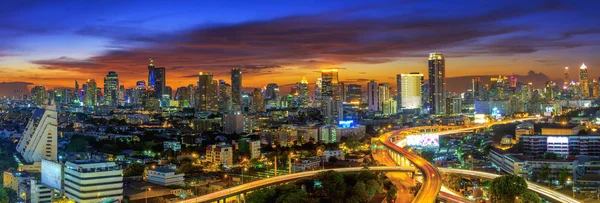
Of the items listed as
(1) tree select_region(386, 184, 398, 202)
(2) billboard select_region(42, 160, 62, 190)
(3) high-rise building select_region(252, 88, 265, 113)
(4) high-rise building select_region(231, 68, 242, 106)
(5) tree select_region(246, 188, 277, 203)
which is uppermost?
(4) high-rise building select_region(231, 68, 242, 106)

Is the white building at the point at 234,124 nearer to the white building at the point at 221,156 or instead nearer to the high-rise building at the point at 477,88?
the white building at the point at 221,156

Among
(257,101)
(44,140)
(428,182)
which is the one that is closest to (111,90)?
(257,101)

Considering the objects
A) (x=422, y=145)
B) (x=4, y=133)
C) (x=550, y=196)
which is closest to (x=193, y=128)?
(x=4, y=133)

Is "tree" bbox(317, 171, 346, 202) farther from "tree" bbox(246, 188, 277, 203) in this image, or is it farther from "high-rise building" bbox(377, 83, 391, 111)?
"high-rise building" bbox(377, 83, 391, 111)

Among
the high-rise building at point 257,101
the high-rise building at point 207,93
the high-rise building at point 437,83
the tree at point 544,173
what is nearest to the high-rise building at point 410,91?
the high-rise building at point 437,83

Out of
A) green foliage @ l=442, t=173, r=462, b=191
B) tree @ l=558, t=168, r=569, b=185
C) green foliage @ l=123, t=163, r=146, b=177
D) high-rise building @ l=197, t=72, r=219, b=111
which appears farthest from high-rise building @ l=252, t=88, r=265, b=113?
tree @ l=558, t=168, r=569, b=185

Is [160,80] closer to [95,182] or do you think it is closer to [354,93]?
[354,93]

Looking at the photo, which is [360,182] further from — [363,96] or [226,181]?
[363,96]
